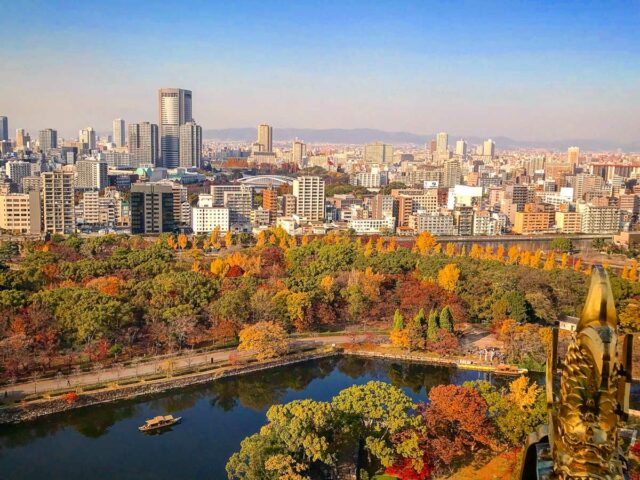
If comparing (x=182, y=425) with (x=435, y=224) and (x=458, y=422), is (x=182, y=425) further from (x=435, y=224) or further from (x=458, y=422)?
(x=435, y=224)

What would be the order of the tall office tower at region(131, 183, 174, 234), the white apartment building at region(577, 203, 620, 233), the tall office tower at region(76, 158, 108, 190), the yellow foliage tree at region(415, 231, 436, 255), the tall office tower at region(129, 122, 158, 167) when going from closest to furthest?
1. the yellow foliage tree at region(415, 231, 436, 255)
2. the tall office tower at region(131, 183, 174, 234)
3. the white apartment building at region(577, 203, 620, 233)
4. the tall office tower at region(76, 158, 108, 190)
5. the tall office tower at region(129, 122, 158, 167)

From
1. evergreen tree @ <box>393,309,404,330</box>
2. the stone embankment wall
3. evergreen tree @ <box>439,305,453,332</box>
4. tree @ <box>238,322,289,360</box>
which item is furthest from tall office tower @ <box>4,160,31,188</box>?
evergreen tree @ <box>439,305,453,332</box>

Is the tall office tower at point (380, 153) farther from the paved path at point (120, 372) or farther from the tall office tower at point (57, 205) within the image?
the paved path at point (120, 372)

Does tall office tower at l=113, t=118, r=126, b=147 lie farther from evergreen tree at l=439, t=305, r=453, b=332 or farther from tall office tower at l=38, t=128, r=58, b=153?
evergreen tree at l=439, t=305, r=453, b=332

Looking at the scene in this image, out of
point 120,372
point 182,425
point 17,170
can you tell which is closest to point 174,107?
point 17,170

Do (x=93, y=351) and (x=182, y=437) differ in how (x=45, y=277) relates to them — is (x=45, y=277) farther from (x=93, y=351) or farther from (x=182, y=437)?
(x=182, y=437)

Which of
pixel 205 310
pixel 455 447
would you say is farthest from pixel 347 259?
pixel 455 447
